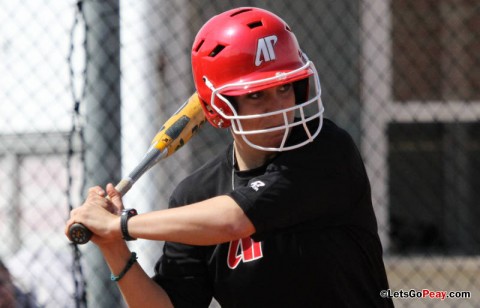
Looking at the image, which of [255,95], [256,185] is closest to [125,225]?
[256,185]

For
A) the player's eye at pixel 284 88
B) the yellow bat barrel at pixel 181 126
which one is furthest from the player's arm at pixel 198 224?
the yellow bat barrel at pixel 181 126

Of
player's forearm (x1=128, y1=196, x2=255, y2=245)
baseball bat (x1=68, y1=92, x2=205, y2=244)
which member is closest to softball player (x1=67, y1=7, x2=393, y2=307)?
player's forearm (x1=128, y1=196, x2=255, y2=245)

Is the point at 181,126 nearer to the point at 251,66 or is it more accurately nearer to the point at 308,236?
the point at 251,66

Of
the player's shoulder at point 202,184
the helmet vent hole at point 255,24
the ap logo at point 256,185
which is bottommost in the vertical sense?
the player's shoulder at point 202,184

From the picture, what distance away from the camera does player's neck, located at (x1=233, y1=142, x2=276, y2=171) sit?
8.07 feet

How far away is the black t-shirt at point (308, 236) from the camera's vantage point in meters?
2.24

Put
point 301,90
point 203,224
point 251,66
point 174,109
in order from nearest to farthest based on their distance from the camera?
1. point 203,224
2. point 251,66
3. point 301,90
4. point 174,109

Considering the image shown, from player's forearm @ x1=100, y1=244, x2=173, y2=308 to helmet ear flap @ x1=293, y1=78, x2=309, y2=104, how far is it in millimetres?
644

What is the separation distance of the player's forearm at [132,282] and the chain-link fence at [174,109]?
3.52 feet

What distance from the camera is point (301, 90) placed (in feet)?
8.06

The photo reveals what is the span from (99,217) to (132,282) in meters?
0.27

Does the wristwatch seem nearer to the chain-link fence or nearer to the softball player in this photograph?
the softball player

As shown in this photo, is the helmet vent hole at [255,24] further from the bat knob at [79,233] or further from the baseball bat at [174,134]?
the bat knob at [79,233]

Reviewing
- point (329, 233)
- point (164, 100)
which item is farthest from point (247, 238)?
point (164, 100)
